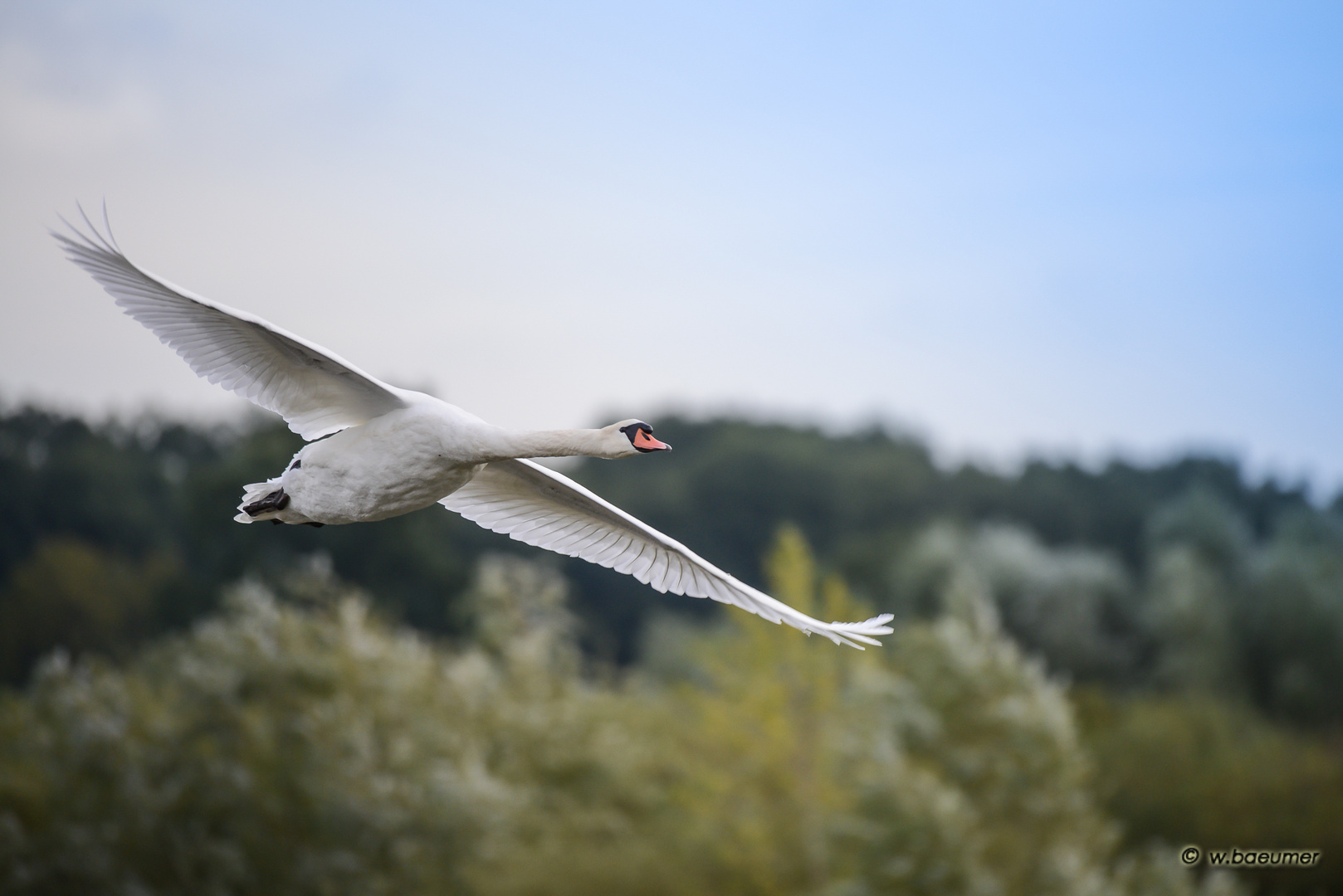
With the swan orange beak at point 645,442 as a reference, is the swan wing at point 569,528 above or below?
below

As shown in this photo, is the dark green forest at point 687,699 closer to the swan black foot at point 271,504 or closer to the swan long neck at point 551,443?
the swan long neck at point 551,443

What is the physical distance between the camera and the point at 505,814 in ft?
89.0

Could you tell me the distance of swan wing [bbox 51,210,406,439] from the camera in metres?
8.31

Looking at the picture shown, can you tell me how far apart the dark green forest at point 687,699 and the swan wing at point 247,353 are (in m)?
17.2

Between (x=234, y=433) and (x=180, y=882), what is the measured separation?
47900mm

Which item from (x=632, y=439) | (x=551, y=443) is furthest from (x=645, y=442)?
(x=551, y=443)

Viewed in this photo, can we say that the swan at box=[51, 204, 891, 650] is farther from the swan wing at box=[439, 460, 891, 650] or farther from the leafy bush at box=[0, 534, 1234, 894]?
the leafy bush at box=[0, 534, 1234, 894]

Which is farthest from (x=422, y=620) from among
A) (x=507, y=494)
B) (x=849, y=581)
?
(x=507, y=494)

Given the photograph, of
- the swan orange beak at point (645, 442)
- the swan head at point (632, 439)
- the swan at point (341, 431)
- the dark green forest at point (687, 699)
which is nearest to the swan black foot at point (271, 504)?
the swan at point (341, 431)

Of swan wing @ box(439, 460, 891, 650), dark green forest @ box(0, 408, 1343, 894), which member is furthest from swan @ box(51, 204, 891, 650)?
dark green forest @ box(0, 408, 1343, 894)

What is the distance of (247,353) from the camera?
8.71 m

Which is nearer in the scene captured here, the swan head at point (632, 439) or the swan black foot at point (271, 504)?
the swan head at point (632, 439)

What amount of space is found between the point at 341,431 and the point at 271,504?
0.66 meters

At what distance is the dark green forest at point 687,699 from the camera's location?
27.1 meters
